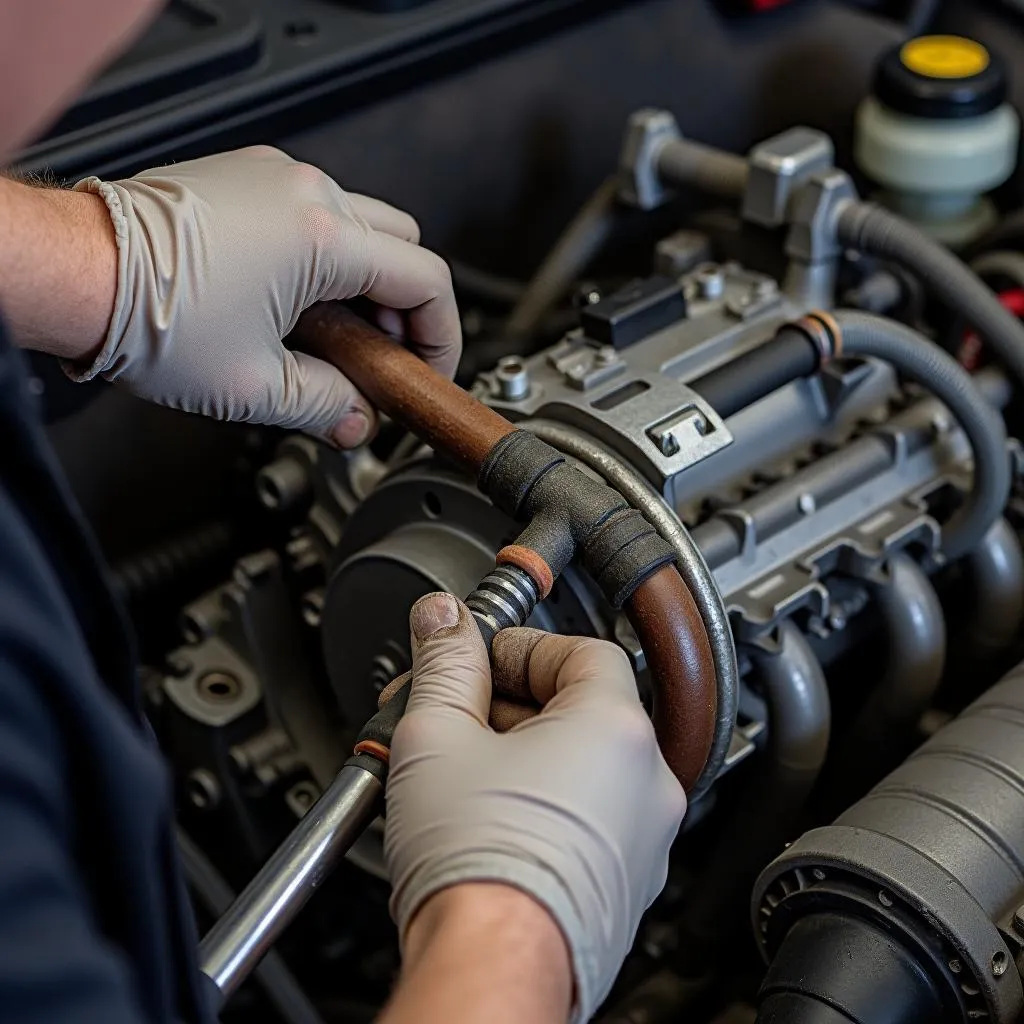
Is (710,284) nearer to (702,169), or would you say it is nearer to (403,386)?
(702,169)

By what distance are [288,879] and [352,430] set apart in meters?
0.39

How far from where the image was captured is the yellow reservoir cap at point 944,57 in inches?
55.6

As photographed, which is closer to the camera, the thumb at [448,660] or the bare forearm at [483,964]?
the bare forearm at [483,964]

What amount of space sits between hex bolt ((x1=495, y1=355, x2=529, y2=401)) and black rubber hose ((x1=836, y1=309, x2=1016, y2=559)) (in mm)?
249

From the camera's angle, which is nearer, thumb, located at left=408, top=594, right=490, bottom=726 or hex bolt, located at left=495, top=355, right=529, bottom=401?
thumb, located at left=408, top=594, right=490, bottom=726

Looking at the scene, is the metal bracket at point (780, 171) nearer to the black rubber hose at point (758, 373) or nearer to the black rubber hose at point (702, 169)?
the black rubber hose at point (702, 169)

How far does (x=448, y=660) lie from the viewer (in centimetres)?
81

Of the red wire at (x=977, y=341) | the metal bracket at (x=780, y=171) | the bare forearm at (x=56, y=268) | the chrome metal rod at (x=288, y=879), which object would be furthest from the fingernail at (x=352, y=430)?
the red wire at (x=977, y=341)

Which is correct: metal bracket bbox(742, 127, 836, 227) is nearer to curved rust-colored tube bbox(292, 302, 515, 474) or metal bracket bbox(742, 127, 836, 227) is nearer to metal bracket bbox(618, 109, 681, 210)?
metal bracket bbox(618, 109, 681, 210)

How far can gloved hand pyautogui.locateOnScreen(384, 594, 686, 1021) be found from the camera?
0.71 metres

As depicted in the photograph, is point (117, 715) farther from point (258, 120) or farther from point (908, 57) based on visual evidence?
point (908, 57)

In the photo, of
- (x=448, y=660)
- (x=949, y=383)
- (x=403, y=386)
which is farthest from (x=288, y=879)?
(x=949, y=383)

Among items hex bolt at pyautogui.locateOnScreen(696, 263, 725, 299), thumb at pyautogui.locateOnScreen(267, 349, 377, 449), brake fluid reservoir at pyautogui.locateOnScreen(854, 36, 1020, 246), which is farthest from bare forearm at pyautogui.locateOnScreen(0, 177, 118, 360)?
brake fluid reservoir at pyautogui.locateOnScreen(854, 36, 1020, 246)

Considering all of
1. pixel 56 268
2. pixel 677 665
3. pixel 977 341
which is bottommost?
pixel 977 341
